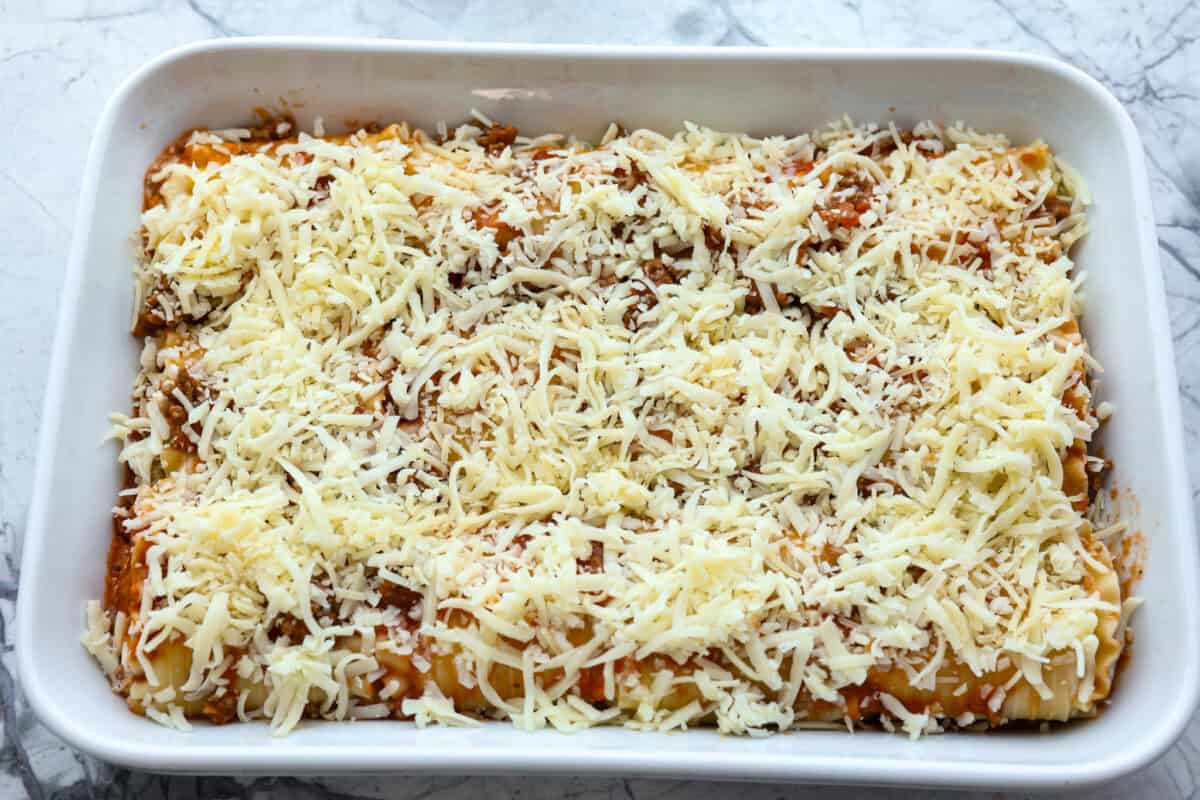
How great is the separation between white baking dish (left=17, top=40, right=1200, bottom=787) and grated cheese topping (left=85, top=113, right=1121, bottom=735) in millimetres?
51

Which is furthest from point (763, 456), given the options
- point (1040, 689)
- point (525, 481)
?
point (1040, 689)

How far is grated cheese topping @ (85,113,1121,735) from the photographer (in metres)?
1.83

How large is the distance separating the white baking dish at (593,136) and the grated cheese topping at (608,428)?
0.05 m

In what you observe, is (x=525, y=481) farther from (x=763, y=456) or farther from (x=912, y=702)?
(x=912, y=702)

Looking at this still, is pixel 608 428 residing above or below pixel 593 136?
below

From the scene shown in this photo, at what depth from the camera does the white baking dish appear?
1731 millimetres

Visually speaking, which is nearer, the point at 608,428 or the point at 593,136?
the point at 608,428

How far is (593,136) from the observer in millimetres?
2266

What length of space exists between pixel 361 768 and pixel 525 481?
20.5 inches

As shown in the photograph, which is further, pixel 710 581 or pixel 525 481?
pixel 525 481

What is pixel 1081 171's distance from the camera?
216 centimetres

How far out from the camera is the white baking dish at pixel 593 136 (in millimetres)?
1731

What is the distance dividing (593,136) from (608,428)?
642mm

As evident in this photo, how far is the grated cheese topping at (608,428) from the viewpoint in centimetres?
183
